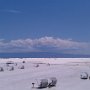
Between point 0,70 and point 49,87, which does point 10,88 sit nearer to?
→ point 49,87

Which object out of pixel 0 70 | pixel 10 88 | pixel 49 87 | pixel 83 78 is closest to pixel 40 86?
pixel 49 87

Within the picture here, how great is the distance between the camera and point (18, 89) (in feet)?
94.6

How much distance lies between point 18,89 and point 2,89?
1.47 m

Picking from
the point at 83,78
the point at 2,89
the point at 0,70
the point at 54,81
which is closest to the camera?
the point at 2,89

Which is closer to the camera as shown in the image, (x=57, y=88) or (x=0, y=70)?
(x=57, y=88)

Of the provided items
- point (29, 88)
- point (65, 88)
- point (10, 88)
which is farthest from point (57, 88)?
point (10, 88)

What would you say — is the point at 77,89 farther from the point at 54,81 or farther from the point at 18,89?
the point at 18,89

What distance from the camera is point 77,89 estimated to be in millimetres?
29000

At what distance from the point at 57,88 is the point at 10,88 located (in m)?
4.46

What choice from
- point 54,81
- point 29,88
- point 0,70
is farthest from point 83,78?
point 0,70

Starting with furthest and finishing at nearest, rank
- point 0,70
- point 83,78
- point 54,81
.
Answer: point 0,70 < point 83,78 < point 54,81

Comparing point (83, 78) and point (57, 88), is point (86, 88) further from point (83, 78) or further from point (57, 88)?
point (83, 78)

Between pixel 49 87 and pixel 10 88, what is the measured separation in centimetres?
375

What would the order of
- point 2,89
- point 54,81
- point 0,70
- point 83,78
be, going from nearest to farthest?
point 2,89 → point 54,81 → point 83,78 → point 0,70
